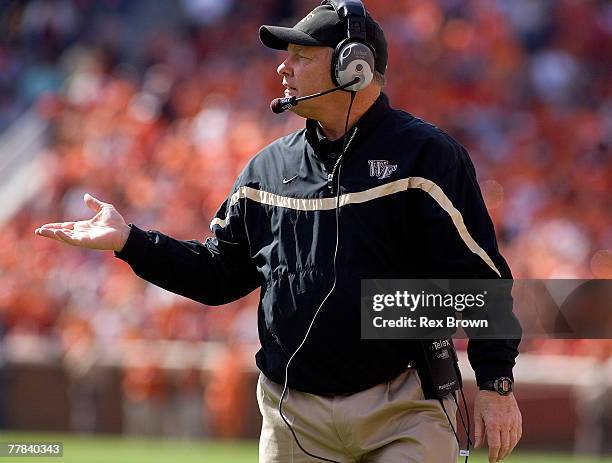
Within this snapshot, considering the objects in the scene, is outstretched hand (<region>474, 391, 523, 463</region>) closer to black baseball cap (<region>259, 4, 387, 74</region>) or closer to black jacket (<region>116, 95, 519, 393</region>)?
black jacket (<region>116, 95, 519, 393</region>)

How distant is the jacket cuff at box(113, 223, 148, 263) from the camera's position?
4.78 m

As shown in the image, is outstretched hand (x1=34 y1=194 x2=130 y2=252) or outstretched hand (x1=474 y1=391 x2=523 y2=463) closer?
outstretched hand (x1=474 y1=391 x2=523 y2=463)

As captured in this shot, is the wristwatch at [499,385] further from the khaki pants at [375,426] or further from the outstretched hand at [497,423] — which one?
the khaki pants at [375,426]

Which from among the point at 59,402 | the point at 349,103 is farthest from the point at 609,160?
the point at 349,103

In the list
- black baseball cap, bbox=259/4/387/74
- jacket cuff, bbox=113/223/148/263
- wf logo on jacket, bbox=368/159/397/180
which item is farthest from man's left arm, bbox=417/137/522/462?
jacket cuff, bbox=113/223/148/263

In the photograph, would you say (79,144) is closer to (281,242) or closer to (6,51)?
(6,51)

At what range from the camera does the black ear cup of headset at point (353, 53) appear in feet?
15.0

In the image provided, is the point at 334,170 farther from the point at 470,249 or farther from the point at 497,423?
the point at 497,423

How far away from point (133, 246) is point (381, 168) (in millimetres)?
951

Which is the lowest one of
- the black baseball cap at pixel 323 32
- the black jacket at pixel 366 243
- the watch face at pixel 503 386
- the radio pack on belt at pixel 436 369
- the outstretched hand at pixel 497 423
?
the outstretched hand at pixel 497 423

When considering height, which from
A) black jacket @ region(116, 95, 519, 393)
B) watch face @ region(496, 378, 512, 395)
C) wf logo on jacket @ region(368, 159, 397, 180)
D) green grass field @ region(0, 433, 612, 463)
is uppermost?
green grass field @ region(0, 433, 612, 463)

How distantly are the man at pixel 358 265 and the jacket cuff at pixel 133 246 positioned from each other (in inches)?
17.3

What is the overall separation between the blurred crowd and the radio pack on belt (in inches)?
270

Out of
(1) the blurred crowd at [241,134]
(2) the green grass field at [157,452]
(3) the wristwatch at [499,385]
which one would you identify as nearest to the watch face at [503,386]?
(3) the wristwatch at [499,385]
